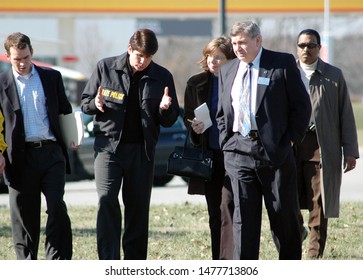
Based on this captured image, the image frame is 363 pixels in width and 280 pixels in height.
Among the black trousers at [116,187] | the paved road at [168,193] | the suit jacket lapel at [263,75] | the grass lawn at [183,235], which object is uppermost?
the suit jacket lapel at [263,75]

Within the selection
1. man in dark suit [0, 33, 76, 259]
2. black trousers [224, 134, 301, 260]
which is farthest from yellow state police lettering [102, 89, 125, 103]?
black trousers [224, 134, 301, 260]

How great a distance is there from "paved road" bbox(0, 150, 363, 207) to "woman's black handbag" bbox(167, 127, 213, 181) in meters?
6.25

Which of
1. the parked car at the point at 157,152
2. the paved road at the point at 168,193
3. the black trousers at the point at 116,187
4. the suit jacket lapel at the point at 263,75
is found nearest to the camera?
the suit jacket lapel at the point at 263,75

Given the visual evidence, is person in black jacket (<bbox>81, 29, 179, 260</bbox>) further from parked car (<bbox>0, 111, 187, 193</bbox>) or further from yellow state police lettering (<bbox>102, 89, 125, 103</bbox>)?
parked car (<bbox>0, 111, 187, 193</bbox>)

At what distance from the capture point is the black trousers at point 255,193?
24.6 feet

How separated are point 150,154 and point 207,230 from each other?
3.16m

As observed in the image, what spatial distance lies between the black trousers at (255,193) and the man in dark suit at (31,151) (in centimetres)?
151

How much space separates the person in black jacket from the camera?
26.6ft

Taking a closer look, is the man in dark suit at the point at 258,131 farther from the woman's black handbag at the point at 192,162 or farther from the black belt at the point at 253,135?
the woman's black handbag at the point at 192,162

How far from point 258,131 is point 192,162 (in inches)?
41.8

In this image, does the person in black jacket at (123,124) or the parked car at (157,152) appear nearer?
the person in black jacket at (123,124)

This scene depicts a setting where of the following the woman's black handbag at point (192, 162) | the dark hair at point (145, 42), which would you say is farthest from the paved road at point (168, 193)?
the dark hair at point (145, 42)

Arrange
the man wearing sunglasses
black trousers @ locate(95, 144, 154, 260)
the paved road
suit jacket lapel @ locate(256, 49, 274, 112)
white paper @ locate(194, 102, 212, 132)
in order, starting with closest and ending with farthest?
suit jacket lapel @ locate(256, 49, 274, 112) < white paper @ locate(194, 102, 212, 132) < black trousers @ locate(95, 144, 154, 260) < the man wearing sunglasses < the paved road

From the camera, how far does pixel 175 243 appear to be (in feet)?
33.7
